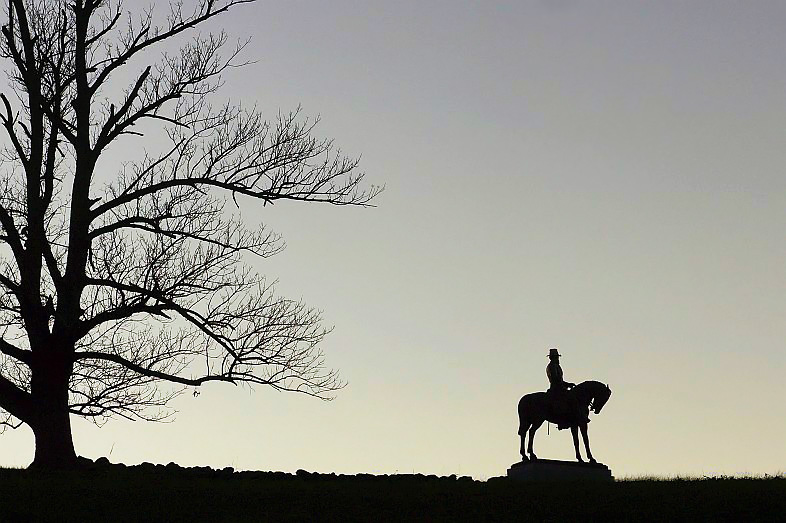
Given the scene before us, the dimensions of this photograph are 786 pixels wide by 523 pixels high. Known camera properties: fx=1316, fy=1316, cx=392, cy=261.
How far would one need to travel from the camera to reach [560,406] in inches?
1221

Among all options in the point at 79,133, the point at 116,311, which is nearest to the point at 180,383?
the point at 116,311

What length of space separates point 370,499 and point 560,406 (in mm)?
7628

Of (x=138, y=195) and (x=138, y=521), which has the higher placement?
(x=138, y=195)

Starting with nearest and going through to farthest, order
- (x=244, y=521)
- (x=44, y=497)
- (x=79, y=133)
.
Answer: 1. (x=244, y=521)
2. (x=44, y=497)
3. (x=79, y=133)

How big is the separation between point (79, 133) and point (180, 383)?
683 centimetres

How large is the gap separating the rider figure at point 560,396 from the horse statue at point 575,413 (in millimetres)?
56

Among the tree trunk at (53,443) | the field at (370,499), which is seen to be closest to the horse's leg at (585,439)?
the field at (370,499)

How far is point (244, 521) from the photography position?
22.9 m

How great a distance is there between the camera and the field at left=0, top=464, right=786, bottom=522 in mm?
23391

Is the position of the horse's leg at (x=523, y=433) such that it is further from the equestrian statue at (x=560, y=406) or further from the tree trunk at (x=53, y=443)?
the tree trunk at (x=53, y=443)

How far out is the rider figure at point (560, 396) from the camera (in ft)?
102

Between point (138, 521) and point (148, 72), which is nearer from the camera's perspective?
point (138, 521)

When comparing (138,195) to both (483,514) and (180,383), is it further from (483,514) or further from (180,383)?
(483,514)

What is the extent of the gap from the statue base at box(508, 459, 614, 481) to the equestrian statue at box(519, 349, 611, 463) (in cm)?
58
